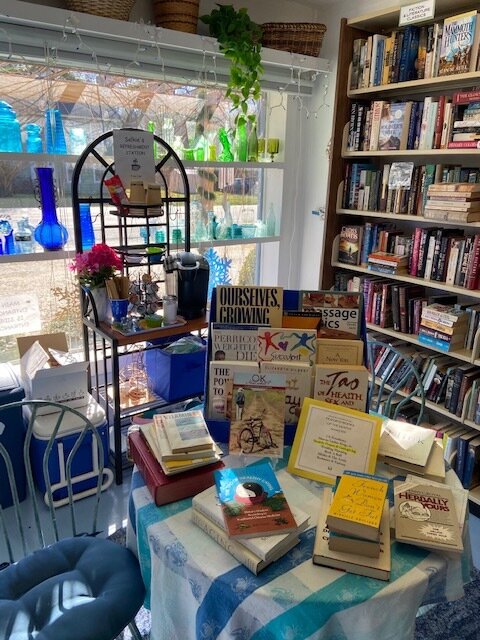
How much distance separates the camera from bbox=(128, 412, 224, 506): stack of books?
113 centimetres

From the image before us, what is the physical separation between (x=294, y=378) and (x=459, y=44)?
1631mm

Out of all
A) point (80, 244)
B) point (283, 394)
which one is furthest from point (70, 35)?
point (283, 394)

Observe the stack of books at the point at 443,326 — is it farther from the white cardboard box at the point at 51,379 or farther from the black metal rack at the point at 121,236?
the white cardboard box at the point at 51,379

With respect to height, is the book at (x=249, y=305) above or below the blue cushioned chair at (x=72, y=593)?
above

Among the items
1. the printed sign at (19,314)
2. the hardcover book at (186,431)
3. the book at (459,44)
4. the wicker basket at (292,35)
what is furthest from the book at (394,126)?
the printed sign at (19,314)

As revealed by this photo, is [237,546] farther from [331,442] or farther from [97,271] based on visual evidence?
[97,271]

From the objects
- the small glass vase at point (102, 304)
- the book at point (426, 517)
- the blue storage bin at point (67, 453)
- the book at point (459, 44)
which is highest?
the book at point (459, 44)

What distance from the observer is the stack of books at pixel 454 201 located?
6.61ft

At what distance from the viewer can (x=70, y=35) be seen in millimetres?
2082

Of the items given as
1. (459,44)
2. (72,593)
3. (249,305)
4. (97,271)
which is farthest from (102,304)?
(459,44)

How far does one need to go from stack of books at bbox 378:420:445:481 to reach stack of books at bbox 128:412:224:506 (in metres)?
0.45

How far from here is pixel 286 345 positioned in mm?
1336

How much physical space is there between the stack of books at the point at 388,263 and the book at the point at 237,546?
1.68 metres

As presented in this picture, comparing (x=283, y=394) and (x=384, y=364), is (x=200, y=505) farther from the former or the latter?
(x=384, y=364)
